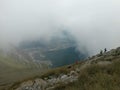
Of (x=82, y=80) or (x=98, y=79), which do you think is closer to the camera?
(x=98, y=79)

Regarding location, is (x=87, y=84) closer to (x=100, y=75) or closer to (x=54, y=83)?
(x=100, y=75)

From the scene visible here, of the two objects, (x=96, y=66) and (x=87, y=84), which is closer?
(x=87, y=84)

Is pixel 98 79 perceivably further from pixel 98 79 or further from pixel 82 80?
pixel 82 80

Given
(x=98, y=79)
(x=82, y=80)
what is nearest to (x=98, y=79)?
(x=98, y=79)

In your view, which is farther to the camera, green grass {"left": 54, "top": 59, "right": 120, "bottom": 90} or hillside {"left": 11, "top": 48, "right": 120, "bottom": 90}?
hillside {"left": 11, "top": 48, "right": 120, "bottom": 90}

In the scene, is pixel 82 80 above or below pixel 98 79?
above

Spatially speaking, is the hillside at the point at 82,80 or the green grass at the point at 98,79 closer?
the green grass at the point at 98,79

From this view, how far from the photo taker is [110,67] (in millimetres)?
20844

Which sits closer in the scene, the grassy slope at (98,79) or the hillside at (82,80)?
the grassy slope at (98,79)

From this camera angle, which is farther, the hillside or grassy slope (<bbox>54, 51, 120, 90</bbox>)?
the hillside

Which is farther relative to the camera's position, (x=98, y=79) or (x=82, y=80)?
(x=82, y=80)

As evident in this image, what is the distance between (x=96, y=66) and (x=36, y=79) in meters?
4.86

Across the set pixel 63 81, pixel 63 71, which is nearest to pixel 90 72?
pixel 63 81

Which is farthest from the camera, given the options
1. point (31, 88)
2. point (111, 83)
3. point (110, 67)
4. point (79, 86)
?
point (31, 88)
